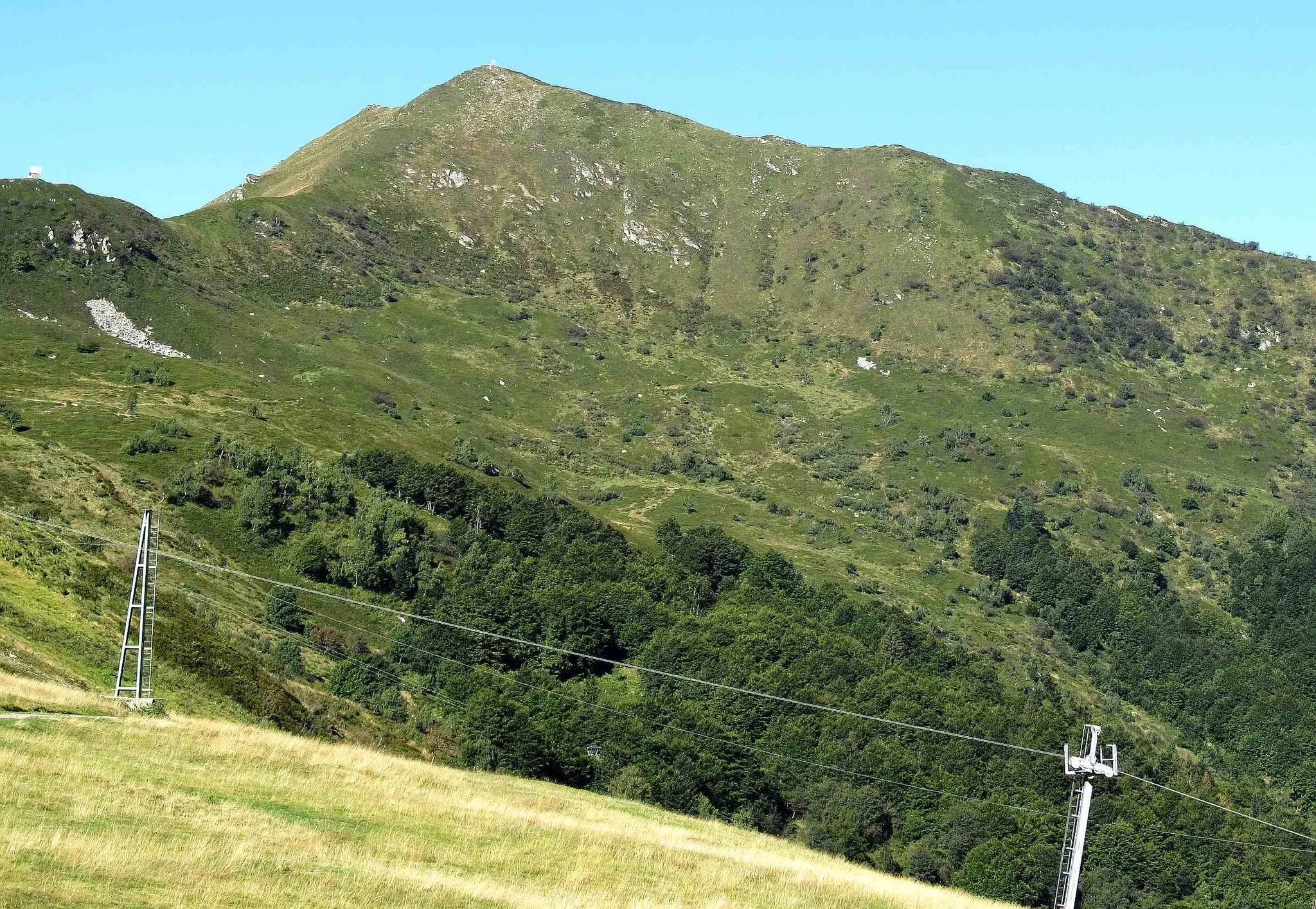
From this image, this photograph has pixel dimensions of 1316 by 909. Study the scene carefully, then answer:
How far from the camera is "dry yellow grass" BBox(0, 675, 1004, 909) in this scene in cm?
2992

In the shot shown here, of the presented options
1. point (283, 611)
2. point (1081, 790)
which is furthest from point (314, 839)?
point (283, 611)

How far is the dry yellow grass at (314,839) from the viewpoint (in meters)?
29.9

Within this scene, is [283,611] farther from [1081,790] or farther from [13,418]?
[1081,790]

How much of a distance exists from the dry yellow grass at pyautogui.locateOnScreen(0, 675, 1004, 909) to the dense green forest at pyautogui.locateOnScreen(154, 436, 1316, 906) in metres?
22.8

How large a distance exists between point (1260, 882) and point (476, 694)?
70247 millimetres

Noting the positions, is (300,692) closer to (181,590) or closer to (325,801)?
(181,590)

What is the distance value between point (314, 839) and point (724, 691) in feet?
312

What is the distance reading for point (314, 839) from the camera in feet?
118

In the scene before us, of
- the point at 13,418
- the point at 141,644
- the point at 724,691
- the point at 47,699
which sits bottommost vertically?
the point at 724,691

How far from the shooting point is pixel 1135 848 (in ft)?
380

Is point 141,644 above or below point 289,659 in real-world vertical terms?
above

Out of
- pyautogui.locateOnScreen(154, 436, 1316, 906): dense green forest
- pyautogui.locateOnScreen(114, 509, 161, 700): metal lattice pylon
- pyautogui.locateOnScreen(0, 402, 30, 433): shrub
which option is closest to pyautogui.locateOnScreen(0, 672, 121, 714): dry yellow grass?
pyautogui.locateOnScreen(114, 509, 161, 700): metal lattice pylon

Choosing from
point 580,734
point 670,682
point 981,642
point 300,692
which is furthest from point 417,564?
point 981,642

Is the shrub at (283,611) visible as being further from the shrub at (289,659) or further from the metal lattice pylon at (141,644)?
the metal lattice pylon at (141,644)
